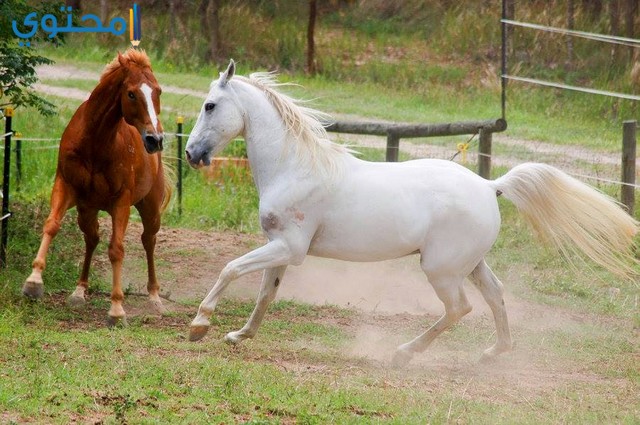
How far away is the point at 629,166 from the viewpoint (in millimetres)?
11680

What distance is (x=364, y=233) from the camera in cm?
738

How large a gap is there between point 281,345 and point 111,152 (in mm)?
1889

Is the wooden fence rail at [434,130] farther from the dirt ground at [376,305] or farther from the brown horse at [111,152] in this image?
the brown horse at [111,152]

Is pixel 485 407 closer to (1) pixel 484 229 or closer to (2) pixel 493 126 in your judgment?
(1) pixel 484 229

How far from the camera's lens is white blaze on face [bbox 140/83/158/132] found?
25.6 ft

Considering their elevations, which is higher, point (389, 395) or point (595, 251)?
point (595, 251)

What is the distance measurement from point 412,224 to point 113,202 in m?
2.38

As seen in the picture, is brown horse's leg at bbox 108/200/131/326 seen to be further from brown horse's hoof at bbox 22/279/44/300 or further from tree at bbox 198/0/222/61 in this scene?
tree at bbox 198/0/222/61

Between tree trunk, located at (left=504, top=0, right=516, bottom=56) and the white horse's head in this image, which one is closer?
the white horse's head

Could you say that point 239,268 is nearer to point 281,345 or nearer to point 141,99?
point 281,345

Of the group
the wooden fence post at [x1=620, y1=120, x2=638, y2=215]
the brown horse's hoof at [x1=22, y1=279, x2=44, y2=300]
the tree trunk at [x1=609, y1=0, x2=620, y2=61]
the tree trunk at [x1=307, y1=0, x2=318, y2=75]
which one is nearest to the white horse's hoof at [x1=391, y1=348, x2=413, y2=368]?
the brown horse's hoof at [x1=22, y1=279, x2=44, y2=300]

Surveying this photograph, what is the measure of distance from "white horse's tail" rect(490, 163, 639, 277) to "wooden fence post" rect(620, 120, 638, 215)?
12.5 ft

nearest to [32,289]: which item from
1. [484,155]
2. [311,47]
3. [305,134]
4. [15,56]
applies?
[305,134]

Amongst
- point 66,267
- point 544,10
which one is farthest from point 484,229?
point 544,10
